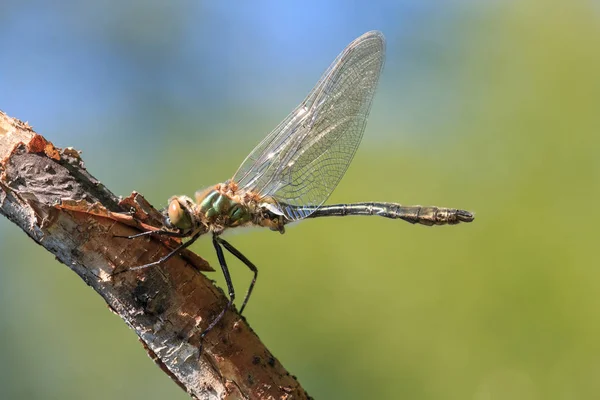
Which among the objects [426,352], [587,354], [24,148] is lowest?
[587,354]

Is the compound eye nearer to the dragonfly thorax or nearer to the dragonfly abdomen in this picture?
the dragonfly thorax

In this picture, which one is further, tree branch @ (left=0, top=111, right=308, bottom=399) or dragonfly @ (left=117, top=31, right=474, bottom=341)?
dragonfly @ (left=117, top=31, right=474, bottom=341)

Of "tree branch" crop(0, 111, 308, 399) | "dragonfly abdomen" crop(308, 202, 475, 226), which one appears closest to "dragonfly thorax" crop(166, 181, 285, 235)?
"dragonfly abdomen" crop(308, 202, 475, 226)

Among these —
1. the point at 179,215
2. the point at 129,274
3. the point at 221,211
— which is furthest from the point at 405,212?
the point at 129,274

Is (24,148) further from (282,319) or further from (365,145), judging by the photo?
(365,145)

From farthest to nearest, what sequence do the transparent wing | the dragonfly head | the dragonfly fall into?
the transparent wing
the dragonfly
the dragonfly head

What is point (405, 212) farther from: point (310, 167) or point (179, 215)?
point (179, 215)

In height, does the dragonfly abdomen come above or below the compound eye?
below

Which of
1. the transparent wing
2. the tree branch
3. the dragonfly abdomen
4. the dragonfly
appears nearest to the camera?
the tree branch

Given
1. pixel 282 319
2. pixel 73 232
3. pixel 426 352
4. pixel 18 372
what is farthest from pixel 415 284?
pixel 73 232
